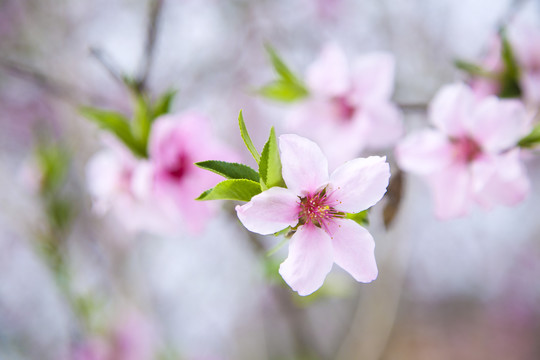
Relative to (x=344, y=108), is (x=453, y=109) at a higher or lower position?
lower

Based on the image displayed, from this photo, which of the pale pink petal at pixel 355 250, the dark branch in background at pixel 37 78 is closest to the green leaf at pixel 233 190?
the pale pink petal at pixel 355 250

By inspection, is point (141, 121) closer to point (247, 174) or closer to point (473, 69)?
point (247, 174)

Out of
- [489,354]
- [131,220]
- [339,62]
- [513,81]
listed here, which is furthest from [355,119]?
[489,354]

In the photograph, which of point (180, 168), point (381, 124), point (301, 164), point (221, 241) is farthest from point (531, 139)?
point (221, 241)

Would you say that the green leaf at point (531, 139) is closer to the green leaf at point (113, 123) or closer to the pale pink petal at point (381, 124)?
the pale pink petal at point (381, 124)

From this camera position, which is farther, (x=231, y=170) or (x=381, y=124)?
(x=381, y=124)

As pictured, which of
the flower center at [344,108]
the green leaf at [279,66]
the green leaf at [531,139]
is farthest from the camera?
the flower center at [344,108]

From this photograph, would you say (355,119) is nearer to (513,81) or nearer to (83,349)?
(513,81)
